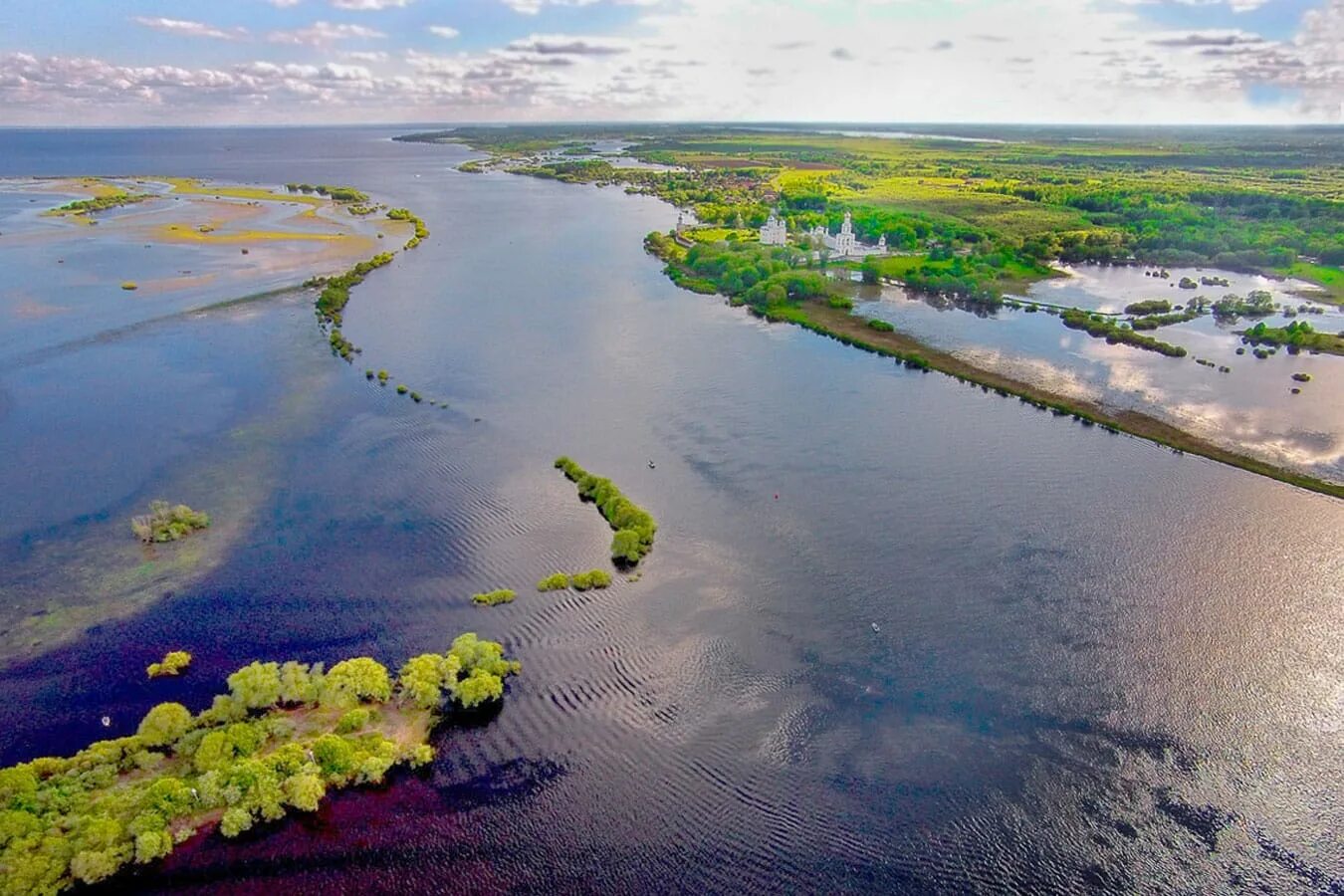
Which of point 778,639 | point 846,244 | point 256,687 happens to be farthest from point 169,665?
point 846,244

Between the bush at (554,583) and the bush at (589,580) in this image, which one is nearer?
the bush at (554,583)

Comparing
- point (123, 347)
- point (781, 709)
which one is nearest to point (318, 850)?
point (781, 709)

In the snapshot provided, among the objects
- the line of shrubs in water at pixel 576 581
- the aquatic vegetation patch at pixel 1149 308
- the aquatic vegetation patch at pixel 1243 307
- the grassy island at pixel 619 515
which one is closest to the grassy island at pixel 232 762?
the line of shrubs in water at pixel 576 581

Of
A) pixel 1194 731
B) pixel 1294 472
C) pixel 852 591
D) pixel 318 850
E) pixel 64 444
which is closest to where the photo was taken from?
pixel 318 850

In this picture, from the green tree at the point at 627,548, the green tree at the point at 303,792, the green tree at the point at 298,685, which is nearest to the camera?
the green tree at the point at 303,792

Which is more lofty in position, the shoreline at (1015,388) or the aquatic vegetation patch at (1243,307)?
the aquatic vegetation patch at (1243,307)

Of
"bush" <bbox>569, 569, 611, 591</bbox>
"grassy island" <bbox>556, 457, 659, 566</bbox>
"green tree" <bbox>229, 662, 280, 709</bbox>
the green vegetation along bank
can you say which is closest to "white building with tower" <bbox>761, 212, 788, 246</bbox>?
the green vegetation along bank

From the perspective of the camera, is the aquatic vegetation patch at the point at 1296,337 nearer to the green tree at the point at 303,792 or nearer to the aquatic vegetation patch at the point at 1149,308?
the aquatic vegetation patch at the point at 1149,308

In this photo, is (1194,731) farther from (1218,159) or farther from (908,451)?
(1218,159)

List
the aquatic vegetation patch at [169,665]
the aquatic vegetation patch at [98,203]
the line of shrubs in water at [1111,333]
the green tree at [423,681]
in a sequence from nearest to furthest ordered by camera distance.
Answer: the green tree at [423,681] < the aquatic vegetation patch at [169,665] < the line of shrubs in water at [1111,333] < the aquatic vegetation patch at [98,203]
